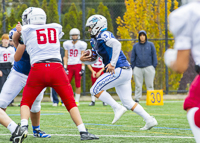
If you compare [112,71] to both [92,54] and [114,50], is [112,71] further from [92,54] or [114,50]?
[92,54]

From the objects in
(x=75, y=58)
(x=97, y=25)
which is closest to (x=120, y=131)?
(x=97, y=25)

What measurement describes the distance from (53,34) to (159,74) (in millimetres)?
9275

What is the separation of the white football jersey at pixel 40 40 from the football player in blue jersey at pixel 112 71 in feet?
4.00

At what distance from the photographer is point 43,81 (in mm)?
4461

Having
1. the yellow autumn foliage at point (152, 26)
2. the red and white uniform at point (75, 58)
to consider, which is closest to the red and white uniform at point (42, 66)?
the red and white uniform at point (75, 58)

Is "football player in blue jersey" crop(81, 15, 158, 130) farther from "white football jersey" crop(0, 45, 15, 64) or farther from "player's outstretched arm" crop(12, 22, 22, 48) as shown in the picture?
"white football jersey" crop(0, 45, 15, 64)

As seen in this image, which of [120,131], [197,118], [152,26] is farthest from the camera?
[152,26]

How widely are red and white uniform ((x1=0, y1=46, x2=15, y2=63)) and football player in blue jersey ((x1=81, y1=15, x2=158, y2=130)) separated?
5.14m

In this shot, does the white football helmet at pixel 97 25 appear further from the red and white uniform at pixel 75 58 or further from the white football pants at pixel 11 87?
the red and white uniform at pixel 75 58

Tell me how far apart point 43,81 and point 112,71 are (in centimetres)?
137

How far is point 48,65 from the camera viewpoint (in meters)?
4.49

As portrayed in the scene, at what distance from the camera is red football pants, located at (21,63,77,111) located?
4.45 m

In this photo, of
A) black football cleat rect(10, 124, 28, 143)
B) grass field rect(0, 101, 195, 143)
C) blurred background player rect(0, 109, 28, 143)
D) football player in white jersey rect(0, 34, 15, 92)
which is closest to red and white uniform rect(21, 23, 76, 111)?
blurred background player rect(0, 109, 28, 143)

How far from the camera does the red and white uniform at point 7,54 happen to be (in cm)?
1050
